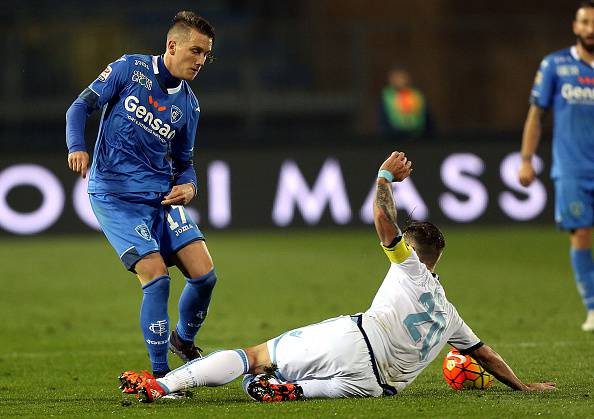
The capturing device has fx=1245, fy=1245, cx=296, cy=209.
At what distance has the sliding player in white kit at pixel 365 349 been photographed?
6086 mm

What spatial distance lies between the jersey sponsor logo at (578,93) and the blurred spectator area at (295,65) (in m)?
10.7

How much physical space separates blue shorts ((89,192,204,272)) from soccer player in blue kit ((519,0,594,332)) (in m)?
3.28

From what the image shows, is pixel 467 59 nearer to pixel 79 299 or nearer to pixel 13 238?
pixel 13 238

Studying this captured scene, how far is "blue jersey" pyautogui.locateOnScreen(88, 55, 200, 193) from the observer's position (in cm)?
687

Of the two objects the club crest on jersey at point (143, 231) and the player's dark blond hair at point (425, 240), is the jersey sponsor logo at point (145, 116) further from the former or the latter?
the player's dark blond hair at point (425, 240)

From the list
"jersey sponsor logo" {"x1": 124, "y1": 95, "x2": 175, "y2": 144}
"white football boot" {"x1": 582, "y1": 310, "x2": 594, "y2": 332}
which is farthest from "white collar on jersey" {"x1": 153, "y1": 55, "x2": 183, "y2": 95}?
"white football boot" {"x1": 582, "y1": 310, "x2": 594, "y2": 332}

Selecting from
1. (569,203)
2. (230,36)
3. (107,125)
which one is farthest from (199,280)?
(230,36)

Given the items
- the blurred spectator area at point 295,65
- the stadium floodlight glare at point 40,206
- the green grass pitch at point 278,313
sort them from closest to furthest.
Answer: the green grass pitch at point 278,313 → the stadium floodlight glare at point 40,206 → the blurred spectator area at point 295,65

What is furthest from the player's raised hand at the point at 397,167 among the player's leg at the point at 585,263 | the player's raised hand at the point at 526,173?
the player's leg at the point at 585,263

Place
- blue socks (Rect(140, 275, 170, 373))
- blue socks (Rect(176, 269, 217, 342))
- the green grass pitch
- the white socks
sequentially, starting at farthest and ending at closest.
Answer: blue socks (Rect(176, 269, 217, 342))
blue socks (Rect(140, 275, 170, 373))
the green grass pitch
the white socks

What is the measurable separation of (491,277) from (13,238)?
6.80 metres

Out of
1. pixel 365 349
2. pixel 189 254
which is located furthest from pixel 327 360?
pixel 189 254

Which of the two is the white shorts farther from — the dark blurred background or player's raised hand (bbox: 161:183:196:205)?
the dark blurred background

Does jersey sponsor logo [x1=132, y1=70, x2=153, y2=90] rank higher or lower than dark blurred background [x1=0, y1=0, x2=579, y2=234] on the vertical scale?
higher
